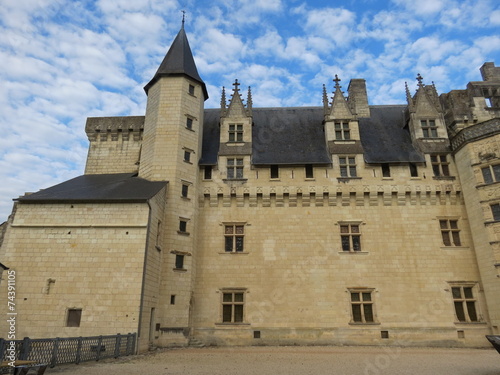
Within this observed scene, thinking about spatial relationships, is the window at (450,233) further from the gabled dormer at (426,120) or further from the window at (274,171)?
the window at (274,171)

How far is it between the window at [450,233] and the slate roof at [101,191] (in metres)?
15.9

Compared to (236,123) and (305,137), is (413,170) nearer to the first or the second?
(305,137)

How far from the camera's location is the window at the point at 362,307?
17.5 meters

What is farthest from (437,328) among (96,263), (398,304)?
(96,263)

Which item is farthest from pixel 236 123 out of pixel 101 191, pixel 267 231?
pixel 101 191

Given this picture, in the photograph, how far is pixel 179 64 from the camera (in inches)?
853

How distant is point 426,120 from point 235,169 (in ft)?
41.8

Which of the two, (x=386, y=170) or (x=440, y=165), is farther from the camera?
(x=386, y=170)

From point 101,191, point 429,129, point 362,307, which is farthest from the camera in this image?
point 429,129

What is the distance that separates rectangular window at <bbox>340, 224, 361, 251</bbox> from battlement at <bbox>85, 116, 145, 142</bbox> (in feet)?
47.6

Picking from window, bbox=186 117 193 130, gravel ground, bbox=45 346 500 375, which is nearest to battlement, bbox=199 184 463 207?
window, bbox=186 117 193 130

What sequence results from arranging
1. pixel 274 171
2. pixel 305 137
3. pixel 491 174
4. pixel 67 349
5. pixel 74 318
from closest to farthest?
pixel 67 349
pixel 74 318
pixel 491 174
pixel 274 171
pixel 305 137

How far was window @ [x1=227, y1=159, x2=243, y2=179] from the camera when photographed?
2041 centimetres

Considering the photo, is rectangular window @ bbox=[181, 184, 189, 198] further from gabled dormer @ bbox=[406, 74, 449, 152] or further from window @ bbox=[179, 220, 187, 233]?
gabled dormer @ bbox=[406, 74, 449, 152]
